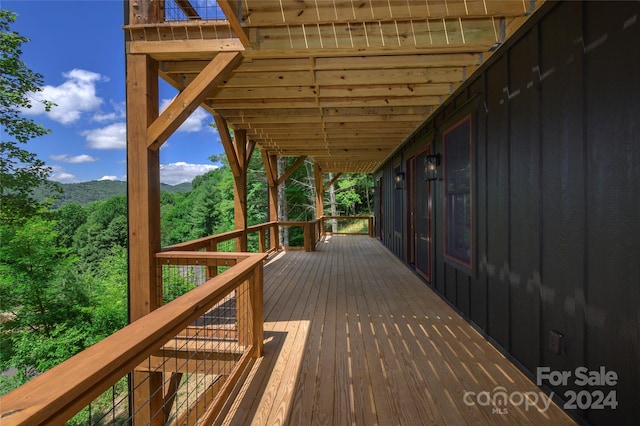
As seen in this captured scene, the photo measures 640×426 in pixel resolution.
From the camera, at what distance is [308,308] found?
3.77 meters

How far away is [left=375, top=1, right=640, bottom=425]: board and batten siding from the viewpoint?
4.90ft

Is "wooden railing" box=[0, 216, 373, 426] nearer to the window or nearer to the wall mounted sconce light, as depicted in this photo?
the window

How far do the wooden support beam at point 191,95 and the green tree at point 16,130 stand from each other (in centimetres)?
1118

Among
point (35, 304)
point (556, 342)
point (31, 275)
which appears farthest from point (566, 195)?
point (31, 275)

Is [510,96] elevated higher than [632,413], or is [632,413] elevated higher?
[510,96]

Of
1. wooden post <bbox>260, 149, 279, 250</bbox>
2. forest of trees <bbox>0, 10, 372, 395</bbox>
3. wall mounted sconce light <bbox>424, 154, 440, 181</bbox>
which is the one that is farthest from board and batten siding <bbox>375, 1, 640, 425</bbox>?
forest of trees <bbox>0, 10, 372, 395</bbox>

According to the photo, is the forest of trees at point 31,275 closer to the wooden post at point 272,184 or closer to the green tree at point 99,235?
the wooden post at point 272,184

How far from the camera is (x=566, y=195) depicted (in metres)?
1.86

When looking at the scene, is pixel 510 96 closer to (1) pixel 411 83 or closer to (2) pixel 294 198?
(1) pixel 411 83

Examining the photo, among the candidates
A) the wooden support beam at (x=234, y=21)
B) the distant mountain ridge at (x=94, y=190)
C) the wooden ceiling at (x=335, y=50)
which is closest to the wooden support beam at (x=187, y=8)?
the wooden ceiling at (x=335, y=50)

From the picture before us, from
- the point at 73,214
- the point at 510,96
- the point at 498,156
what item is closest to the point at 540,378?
the point at 498,156

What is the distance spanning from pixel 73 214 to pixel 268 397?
2941 centimetres

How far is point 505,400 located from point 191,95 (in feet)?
11.3

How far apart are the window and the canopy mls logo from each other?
135cm
